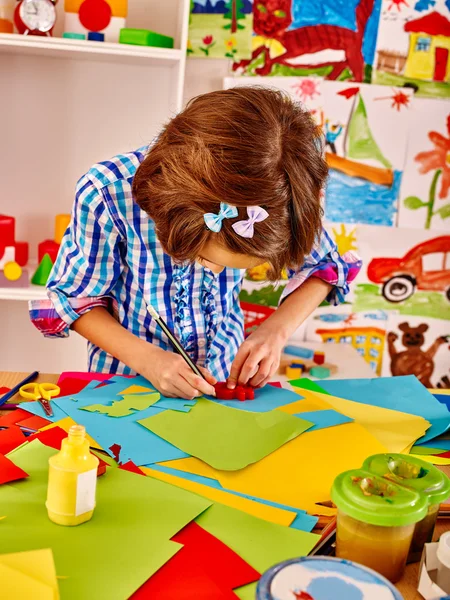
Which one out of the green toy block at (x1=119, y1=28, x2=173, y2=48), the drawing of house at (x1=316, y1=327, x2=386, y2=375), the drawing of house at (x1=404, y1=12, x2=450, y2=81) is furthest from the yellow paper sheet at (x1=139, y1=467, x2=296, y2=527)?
the drawing of house at (x1=404, y1=12, x2=450, y2=81)

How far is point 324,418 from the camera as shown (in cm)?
108

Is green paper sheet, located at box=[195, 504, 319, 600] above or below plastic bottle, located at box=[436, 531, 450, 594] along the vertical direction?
below

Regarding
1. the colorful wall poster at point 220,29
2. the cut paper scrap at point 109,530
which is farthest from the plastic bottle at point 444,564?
the colorful wall poster at point 220,29

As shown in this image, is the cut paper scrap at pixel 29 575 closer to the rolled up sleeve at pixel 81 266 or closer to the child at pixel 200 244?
the child at pixel 200 244

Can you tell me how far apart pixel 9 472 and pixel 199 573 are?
28cm

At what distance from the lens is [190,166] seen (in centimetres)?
100

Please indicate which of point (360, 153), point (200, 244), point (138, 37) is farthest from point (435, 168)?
point (200, 244)

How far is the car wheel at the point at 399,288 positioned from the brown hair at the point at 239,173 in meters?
1.39

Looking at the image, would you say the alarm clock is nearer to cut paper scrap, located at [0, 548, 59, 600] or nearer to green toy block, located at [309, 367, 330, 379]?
green toy block, located at [309, 367, 330, 379]

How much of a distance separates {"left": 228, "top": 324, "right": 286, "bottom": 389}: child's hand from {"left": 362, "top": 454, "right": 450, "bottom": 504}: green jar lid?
1.37 ft

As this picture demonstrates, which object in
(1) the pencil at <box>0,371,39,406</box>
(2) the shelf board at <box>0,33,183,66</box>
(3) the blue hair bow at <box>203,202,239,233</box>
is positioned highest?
(2) the shelf board at <box>0,33,183,66</box>

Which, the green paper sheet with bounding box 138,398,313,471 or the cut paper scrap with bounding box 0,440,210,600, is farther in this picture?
the green paper sheet with bounding box 138,398,313,471

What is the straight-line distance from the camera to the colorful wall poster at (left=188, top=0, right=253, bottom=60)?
2.18 metres

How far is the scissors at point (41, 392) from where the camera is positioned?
1.07m
